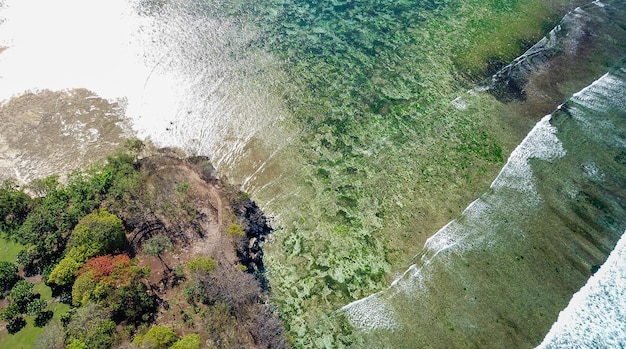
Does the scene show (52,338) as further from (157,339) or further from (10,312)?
(157,339)

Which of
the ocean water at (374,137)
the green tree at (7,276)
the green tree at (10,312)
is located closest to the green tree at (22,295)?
the green tree at (10,312)

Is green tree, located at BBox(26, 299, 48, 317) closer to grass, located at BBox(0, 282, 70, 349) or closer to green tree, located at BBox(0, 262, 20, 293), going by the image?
grass, located at BBox(0, 282, 70, 349)

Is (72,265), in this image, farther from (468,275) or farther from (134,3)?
(134,3)

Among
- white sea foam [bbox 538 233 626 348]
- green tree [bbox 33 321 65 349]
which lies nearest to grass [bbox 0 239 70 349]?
green tree [bbox 33 321 65 349]

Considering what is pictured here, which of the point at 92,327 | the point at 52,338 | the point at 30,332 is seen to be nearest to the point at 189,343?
the point at 92,327

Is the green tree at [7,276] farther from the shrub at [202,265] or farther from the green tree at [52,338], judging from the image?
the shrub at [202,265]

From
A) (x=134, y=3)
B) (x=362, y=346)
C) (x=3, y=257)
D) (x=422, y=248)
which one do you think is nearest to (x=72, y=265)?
(x=3, y=257)
